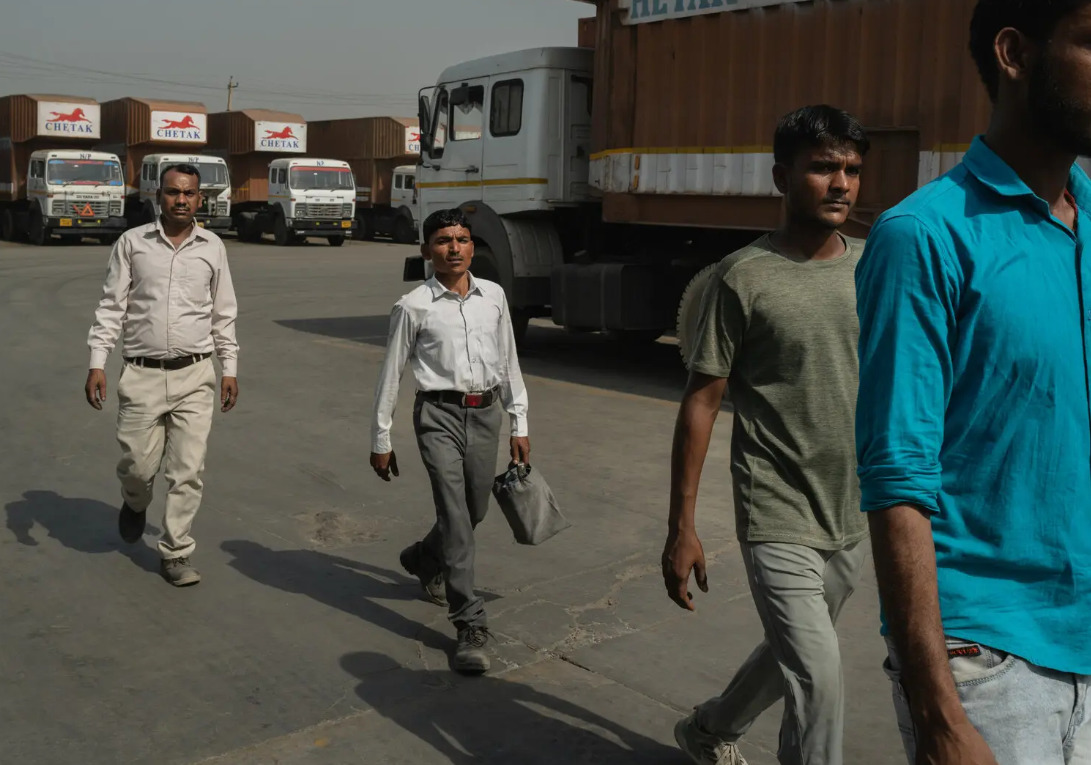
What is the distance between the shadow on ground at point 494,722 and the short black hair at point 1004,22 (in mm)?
2437

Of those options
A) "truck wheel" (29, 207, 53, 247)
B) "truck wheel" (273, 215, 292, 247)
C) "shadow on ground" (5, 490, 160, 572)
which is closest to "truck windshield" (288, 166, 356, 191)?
"truck wheel" (273, 215, 292, 247)

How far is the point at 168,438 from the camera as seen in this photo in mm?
5488

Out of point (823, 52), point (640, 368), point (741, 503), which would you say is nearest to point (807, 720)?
point (741, 503)


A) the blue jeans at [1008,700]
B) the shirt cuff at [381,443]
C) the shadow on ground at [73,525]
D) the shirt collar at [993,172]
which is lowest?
the shadow on ground at [73,525]

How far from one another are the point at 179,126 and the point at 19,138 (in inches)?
172

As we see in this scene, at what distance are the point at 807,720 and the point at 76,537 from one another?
13.9ft

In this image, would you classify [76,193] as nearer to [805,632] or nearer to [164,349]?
[164,349]

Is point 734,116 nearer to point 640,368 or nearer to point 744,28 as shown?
point 744,28

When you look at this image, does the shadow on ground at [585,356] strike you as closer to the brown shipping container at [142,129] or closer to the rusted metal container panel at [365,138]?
the rusted metal container panel at [365,138]

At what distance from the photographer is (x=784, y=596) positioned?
9.41 ft

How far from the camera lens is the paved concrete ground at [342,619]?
3.79 meters

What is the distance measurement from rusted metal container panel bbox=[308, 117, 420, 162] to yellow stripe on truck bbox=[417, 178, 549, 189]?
2327 cm

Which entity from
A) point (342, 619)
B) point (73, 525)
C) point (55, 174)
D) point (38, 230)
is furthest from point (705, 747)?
point (38, 230)

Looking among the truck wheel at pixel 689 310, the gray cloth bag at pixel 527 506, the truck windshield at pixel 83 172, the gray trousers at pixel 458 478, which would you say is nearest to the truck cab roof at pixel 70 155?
the truck windshield at pixel 83 172
